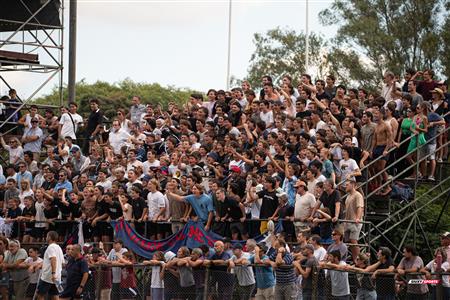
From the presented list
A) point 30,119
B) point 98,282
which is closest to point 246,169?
point 98,282

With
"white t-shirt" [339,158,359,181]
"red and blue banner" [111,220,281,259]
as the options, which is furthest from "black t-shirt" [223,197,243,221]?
"white t-shirt" [339,158,359,181]

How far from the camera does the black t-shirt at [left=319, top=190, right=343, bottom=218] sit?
23125 mm

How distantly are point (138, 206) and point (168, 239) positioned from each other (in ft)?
4.02

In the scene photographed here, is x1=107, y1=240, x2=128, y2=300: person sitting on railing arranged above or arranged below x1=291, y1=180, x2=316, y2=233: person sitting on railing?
below

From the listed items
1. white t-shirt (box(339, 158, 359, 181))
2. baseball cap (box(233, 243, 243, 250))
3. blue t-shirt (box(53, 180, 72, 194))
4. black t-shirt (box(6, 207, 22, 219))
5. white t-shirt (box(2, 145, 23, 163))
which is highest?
white t-shirt (box(2, 145, 23, 163))

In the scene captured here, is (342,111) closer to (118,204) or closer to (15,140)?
(118,204)

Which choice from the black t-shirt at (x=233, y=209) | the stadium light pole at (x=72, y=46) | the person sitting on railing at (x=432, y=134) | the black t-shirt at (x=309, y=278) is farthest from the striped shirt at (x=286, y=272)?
the stadium light pole at (x=72, y=46)

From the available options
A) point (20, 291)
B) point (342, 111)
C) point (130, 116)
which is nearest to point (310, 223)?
point (342, 111)

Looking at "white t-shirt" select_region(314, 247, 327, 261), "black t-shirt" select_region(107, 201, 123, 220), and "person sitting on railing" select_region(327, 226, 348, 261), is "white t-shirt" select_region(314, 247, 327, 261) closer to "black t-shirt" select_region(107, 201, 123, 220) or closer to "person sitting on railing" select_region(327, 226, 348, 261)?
"person sitting on railing" select_region(327, 226, 348, 261)

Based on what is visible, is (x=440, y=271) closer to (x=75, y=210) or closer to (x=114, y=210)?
(x=114, y=210)

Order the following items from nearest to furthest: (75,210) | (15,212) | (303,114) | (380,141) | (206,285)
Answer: (206,285)
(380,141)
(303,114)
(75,210)
(15,212)

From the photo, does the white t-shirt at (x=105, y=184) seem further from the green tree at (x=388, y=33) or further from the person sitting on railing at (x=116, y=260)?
the green tree at (x=388, y=33)

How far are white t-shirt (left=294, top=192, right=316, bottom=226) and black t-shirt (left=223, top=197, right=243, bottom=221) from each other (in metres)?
1.51

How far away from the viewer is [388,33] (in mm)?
60969
